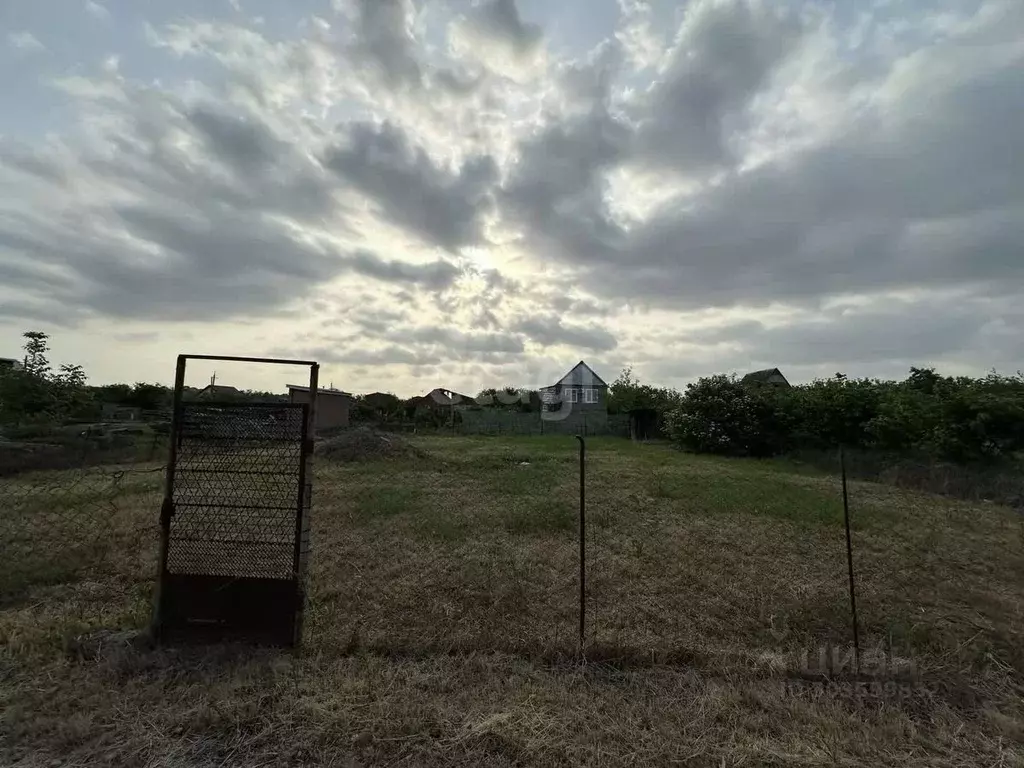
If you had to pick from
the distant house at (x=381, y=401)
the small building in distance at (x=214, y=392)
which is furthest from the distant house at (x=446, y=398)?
the small building in distance at (x=214, y=392)

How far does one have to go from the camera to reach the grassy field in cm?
239

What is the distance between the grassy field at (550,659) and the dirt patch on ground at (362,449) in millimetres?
7240

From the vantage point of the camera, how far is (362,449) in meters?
14.2

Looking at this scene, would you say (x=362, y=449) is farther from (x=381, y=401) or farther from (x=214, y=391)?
(x=381, y=401)

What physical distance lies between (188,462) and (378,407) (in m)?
34.5

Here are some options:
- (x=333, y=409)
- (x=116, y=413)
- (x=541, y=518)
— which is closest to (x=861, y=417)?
(x=541, y=518)

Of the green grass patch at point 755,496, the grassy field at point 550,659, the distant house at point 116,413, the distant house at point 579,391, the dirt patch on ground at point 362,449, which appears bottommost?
the grassy field at point 550,659

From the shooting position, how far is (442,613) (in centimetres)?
391

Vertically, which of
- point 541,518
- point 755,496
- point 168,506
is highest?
point 168,506

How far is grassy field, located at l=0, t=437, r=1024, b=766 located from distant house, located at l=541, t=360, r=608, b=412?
36.7 m

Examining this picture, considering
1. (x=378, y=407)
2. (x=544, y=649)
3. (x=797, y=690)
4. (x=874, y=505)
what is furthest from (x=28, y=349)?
(x=378, y=407)

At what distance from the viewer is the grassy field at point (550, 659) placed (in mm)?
2391

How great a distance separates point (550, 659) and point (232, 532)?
231cm

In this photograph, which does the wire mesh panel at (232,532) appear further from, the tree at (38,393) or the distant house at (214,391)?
the tree at (38,393)
